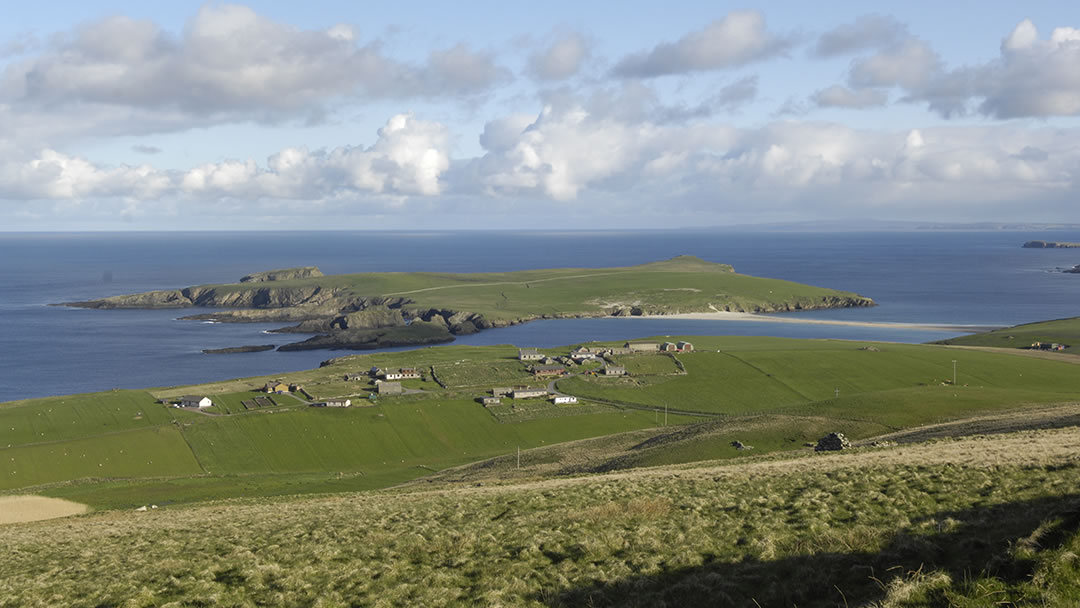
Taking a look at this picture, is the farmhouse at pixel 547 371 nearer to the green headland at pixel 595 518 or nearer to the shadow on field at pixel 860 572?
the green headland at pixel 595 518

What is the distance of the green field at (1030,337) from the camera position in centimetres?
12200

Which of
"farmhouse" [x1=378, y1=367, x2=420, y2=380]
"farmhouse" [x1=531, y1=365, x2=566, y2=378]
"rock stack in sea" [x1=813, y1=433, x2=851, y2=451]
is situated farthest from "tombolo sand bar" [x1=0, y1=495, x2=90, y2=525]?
"farmhouse" [x1=531, y1=365, x2=566, y2=378]

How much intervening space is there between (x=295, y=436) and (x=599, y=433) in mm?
29871

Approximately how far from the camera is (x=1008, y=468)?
22.0 m

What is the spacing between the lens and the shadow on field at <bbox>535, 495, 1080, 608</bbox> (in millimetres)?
11969

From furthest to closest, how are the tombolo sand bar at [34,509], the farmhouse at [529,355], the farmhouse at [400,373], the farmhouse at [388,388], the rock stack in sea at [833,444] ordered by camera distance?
the farmhouse at [529,355], the farmhouse at [400,373], the farmhouse at [388,388], the rock stack in sea at [833,444], the tombolo sand bar at [34,509]

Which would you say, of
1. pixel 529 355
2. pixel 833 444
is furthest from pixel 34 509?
pixel 529 355

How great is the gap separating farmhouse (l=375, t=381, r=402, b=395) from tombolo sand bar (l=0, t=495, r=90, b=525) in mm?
44722

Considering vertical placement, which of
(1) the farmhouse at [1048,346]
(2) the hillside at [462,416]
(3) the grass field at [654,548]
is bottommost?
(2) the hillside at [462,416]

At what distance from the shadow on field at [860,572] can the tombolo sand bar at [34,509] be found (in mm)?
38583

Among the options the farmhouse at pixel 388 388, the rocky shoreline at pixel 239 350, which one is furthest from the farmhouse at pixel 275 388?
the rocky shoreline at pixel 239 350

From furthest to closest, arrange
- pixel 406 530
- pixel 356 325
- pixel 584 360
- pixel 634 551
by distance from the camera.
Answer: pixel 356 325 < pixel 584 360 < pixel 406 530 < pixel 634 551

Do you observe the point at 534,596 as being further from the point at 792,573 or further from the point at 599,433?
the point at 599,433

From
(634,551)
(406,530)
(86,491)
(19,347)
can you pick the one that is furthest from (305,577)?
(19,347)
